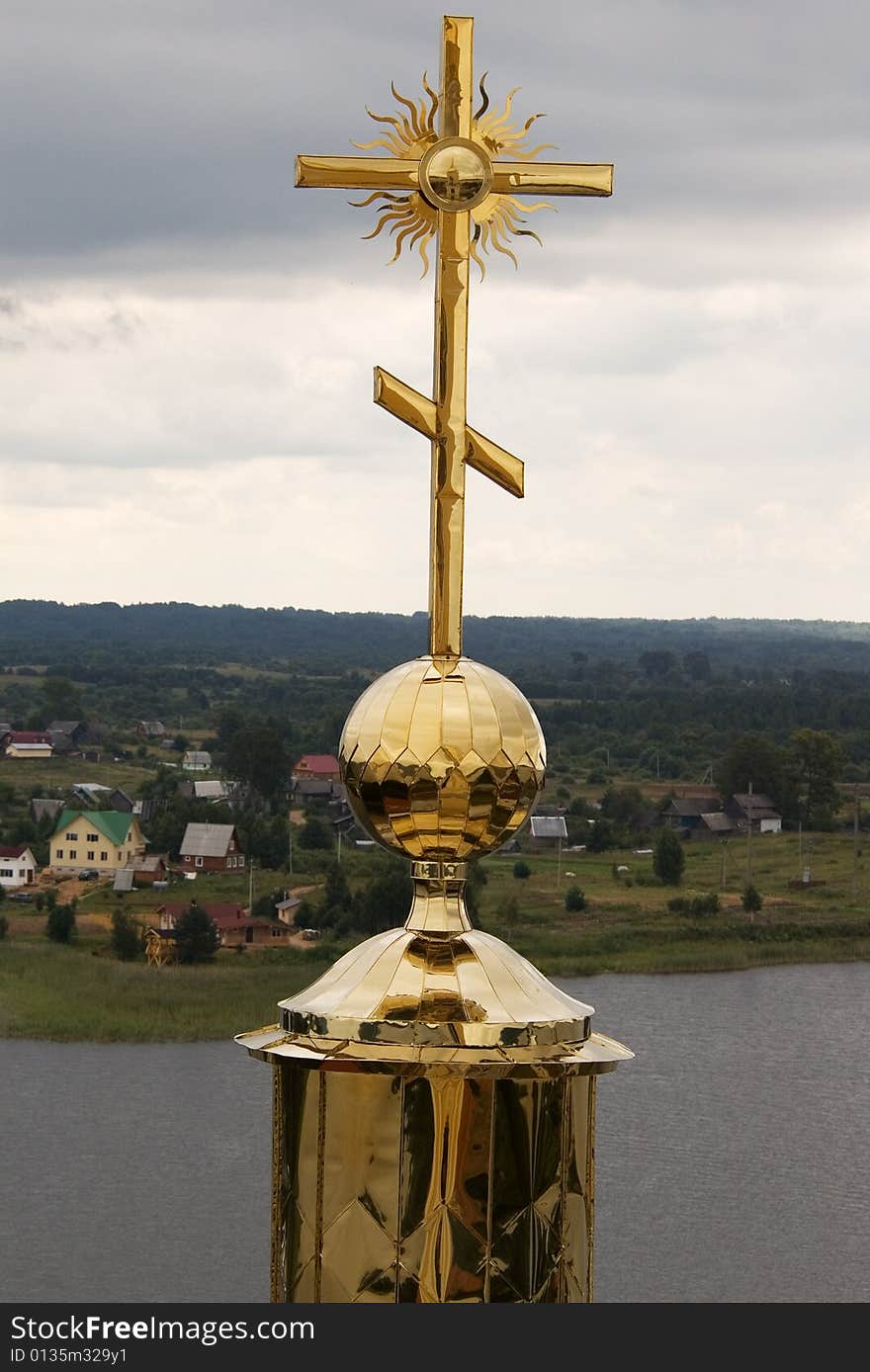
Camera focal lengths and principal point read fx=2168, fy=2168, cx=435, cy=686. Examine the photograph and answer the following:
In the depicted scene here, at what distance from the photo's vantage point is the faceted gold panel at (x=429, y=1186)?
1857 mm

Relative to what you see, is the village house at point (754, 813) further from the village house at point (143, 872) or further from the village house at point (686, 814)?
the village house at point (143, 872)

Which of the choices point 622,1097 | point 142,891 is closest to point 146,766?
point 142,891

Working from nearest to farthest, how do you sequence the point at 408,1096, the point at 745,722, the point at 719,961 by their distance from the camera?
1. the point at 408,1096
2. the point at 719,961
3. the point at 745,722

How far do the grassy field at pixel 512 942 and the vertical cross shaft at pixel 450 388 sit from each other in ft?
72.8

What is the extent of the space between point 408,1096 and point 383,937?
171 mm

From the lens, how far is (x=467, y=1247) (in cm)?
187

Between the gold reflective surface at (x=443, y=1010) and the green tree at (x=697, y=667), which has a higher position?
the green tree at (x=697, y=667)

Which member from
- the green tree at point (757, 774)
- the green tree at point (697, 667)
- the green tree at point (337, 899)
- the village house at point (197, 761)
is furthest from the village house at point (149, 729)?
the green tree at point (697, 667)

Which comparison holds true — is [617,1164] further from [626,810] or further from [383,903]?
[626,810]

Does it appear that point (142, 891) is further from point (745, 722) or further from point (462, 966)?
point (462, 966)

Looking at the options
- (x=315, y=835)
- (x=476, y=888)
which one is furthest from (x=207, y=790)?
(x=476, y=888)

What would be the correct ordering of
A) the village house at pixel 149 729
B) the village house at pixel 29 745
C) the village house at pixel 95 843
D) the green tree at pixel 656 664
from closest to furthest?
the village house at pixel 95 843 → the village house at pixel 29 745 → the village house at pixel 149 729 → the green tree at pixel 656 664

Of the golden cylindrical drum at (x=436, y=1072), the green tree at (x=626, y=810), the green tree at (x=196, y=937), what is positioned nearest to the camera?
the golden cylindrical drum at (x=436, y=1072)

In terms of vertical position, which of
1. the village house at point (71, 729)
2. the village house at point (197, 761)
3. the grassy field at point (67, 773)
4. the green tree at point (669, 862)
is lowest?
the green tree at point (669, 862)
